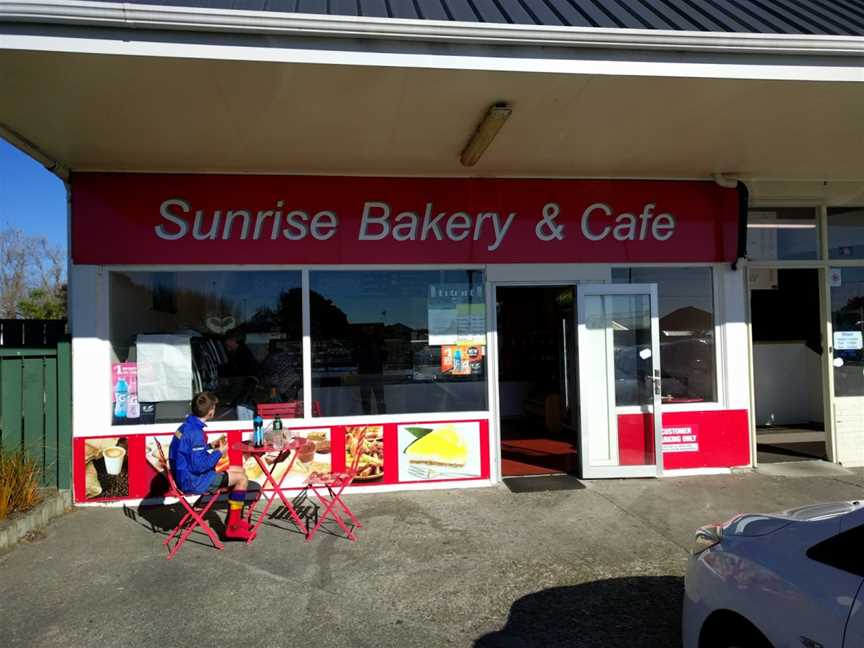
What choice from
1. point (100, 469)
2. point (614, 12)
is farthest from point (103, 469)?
point (614, 12)

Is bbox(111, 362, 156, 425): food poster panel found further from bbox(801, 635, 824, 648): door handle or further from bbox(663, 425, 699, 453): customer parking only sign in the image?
bbox(801, 635, 824, 648): door handle

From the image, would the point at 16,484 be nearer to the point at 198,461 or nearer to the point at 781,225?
the point at 198,461

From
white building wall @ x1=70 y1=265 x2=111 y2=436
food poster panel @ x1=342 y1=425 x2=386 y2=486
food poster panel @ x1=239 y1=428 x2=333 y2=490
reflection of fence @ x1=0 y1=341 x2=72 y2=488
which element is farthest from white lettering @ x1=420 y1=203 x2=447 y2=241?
reflection of fence @ x1=0 y1=341 x2=72 y2=488

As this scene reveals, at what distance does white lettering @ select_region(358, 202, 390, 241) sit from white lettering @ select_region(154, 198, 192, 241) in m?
1.81

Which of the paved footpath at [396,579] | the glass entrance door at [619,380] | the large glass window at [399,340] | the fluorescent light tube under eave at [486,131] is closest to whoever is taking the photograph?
the paved footpath at [396,579]

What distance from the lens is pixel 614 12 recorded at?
4809 mm

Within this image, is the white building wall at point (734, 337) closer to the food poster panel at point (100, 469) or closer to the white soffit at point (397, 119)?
the white soffit at point (397, 119)

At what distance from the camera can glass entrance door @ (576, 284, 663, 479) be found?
693 cm

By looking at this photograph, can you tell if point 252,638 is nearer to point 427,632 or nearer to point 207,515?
point 427,632

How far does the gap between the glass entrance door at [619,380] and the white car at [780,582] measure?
4010mm

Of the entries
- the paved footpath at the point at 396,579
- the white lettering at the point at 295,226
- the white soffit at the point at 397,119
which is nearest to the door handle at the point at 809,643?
the paved footpath at the point at 396,579

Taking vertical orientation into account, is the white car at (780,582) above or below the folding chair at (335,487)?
above

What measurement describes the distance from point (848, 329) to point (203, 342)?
7728 millimetres

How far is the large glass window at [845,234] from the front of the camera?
7715mm
